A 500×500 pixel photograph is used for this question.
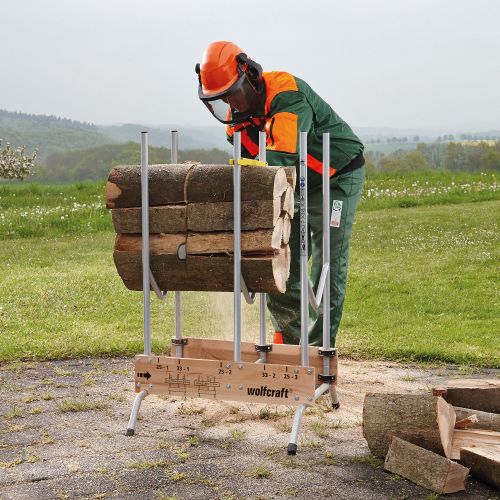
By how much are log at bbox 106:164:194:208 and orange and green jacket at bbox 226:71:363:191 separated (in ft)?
2.01

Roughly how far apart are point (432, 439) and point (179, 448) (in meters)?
1.23

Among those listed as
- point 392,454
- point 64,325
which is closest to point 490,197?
point 64,325

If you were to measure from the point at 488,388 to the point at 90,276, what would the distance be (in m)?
6.69

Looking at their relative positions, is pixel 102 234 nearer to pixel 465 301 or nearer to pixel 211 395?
pixel 465 301

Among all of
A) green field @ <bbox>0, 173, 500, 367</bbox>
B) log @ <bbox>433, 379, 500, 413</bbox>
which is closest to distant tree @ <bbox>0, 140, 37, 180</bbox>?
green field @ <bbox>0, 173, 500, 367</bbox>

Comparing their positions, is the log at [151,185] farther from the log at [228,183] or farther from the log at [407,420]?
the log at [407,420]

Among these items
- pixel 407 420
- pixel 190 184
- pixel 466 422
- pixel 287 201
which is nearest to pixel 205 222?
pixel 190 184

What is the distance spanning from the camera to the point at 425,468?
12.1 feet

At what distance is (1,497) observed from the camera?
3639 mm

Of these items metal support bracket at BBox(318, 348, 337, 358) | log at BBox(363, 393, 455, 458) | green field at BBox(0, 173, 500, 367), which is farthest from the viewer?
green field at BBox(0, 173, 500, 367)

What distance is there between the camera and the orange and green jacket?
4.66 m

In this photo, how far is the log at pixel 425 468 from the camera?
3609 millimetres

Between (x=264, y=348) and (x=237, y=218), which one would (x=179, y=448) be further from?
(x=237, y=218)

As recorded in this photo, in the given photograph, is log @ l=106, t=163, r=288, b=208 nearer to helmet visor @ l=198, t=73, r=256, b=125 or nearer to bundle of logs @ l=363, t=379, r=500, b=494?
helmet visor @ l=198, t=73, r=256, b=125
